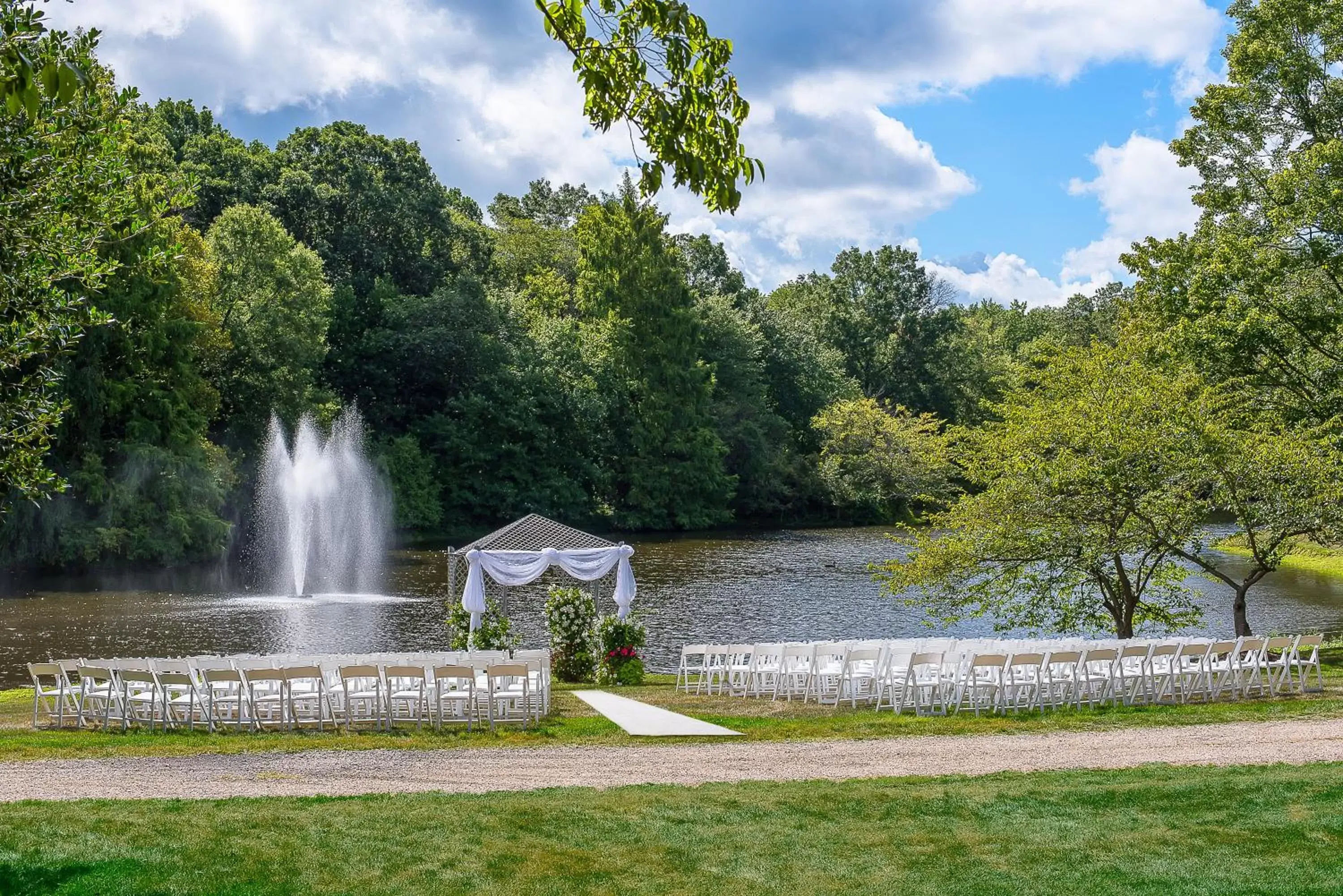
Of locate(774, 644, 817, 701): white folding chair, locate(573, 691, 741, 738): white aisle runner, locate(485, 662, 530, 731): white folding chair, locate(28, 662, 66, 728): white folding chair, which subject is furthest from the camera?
locate(774, 644, 817, 701): white folding chair

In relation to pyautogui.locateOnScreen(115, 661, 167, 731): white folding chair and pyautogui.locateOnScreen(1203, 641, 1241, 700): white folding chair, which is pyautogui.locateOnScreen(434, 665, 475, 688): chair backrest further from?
pyautogui.locateOnScreen(1203, 641, 1241, 700): white folding chair

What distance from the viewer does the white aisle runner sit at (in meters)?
14.2

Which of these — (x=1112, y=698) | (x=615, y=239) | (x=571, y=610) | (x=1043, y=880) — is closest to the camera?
(x=1043, y=880)

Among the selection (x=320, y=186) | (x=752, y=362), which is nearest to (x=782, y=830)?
(x=320, y=186)

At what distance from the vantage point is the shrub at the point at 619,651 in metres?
21.0

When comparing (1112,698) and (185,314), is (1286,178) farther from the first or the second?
(185,314)

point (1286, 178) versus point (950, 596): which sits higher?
point (1286, 178)

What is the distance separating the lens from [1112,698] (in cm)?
1667

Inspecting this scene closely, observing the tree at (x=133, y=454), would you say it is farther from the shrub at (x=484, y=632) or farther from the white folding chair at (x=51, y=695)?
the white folding chair at (x=51, y=695)

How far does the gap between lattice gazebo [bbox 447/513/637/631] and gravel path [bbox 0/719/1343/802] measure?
362 inches

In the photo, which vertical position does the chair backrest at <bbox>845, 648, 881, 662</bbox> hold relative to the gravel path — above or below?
above

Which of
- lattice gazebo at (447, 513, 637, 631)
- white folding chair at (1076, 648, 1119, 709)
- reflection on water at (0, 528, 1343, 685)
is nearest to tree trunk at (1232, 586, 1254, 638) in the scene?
white folding chair at (1076, 648, 1119, 709)

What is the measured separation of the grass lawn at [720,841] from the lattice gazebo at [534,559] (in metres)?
12.0

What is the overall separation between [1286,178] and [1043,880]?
839 inches
